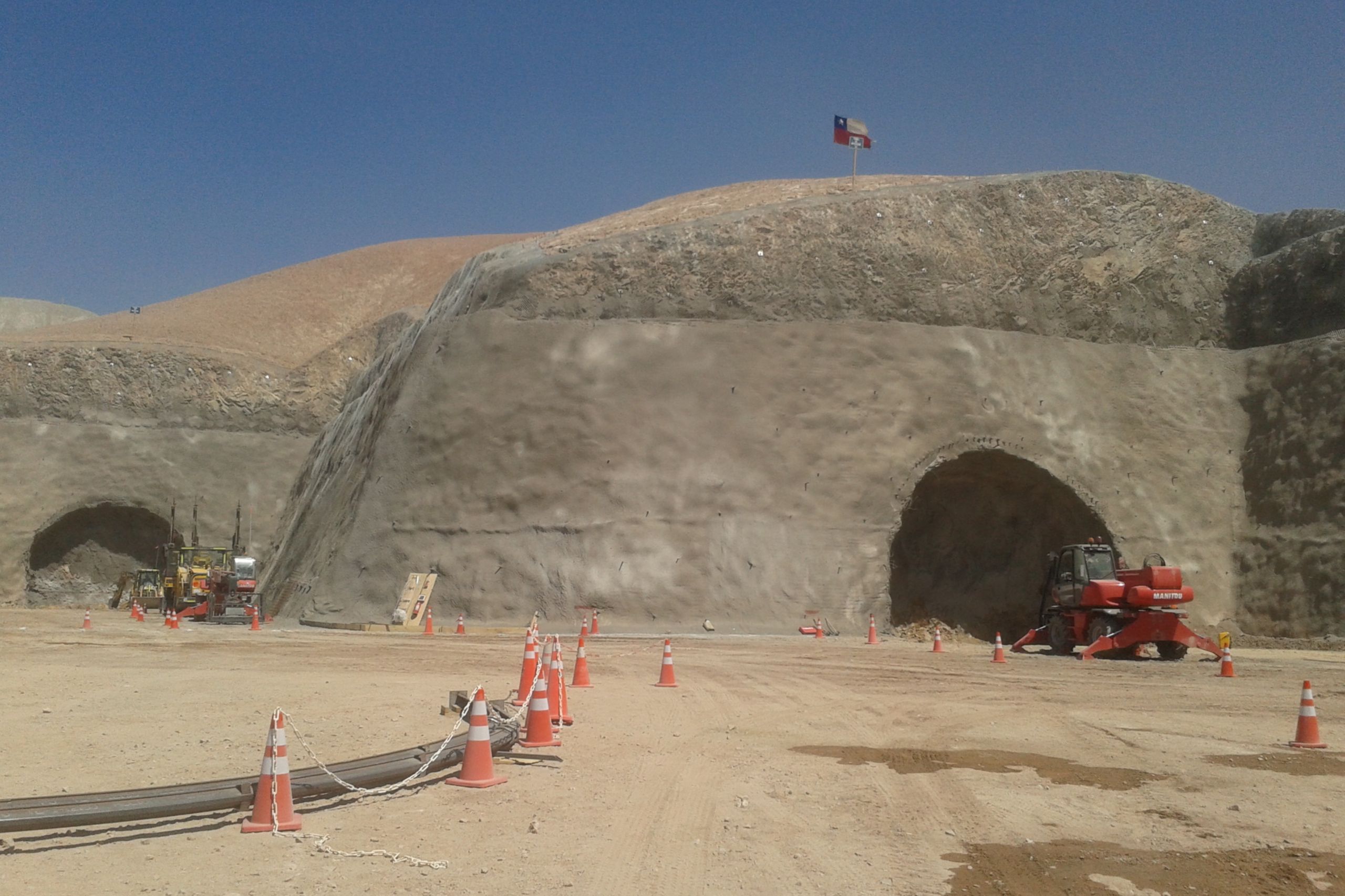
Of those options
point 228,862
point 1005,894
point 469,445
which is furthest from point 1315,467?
point 228,862

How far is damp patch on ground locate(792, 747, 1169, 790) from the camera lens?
8648 mm

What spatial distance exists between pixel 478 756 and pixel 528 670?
345 centimetres

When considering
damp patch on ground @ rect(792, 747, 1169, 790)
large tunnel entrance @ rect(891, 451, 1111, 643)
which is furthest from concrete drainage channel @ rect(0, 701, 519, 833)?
large tunnel entrance @ rect(891, 451, 1111, 643)

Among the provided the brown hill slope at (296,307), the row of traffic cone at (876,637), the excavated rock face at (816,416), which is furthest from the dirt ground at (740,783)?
the brown hill slope at (296,307)

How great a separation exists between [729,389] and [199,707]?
658 inches

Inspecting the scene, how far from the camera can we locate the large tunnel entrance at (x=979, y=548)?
2695 centimetres

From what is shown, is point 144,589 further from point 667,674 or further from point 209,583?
point 667,674

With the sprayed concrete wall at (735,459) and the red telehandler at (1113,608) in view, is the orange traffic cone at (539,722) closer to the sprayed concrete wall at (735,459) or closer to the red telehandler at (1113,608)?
the red telehandler at (1113,608)

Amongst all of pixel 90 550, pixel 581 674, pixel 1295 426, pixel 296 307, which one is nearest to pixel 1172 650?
pixel 1295 426

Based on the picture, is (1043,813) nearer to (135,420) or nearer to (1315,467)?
(1315,467)

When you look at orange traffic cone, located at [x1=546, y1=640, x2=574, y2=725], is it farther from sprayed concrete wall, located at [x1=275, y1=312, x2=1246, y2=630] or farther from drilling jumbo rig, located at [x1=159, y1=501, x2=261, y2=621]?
drilling jumbo rig, located at [x1=159, y1=501, x2=261, y2=621]

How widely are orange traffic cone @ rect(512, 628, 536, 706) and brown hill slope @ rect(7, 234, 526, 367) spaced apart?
4072 cm

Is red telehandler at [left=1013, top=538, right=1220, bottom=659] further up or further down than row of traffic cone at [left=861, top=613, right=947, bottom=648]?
further up

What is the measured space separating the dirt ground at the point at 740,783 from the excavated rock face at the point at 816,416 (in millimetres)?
8857
